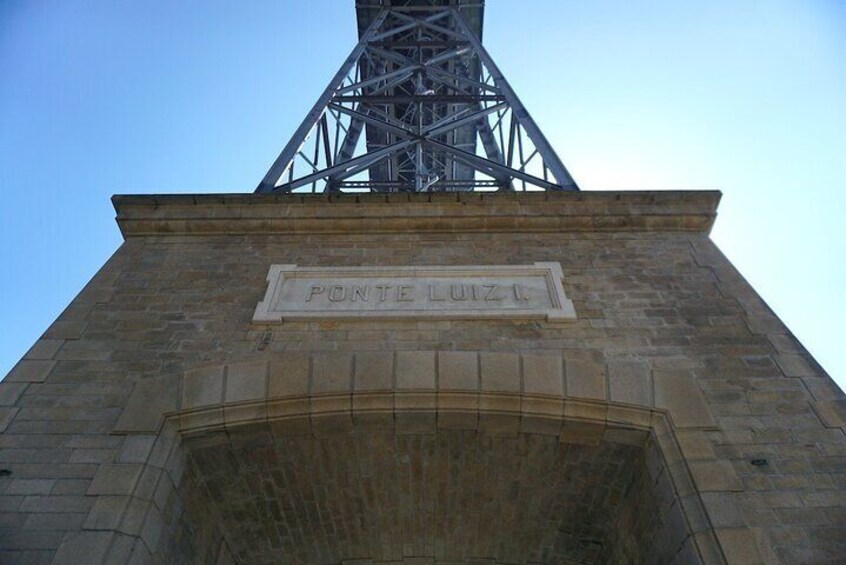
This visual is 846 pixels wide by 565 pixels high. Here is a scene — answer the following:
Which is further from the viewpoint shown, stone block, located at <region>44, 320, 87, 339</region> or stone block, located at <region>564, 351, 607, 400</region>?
stone block, located at <region>44, 320, 87, 339</region>

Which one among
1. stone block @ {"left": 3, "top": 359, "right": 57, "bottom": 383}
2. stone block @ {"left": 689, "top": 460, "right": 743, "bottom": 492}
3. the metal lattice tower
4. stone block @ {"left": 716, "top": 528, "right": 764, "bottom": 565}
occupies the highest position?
the metal lattice tower

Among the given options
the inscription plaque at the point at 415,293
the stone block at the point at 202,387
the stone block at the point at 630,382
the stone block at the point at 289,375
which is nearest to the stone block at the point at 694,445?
the stone block at the point at 630,382

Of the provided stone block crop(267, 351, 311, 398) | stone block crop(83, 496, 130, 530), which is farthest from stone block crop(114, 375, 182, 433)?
stone block crop(267, 351, 311, 398)

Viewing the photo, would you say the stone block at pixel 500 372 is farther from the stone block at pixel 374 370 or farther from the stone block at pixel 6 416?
the stone block at pixel 6 416

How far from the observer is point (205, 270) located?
6012 millimetres

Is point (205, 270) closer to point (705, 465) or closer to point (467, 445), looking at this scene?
point (467, 445)

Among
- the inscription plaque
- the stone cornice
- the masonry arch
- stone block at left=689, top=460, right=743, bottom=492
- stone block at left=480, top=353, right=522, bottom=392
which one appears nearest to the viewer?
stone block at left=689, top=460, right=743, bottom=492

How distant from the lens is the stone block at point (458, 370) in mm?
4789

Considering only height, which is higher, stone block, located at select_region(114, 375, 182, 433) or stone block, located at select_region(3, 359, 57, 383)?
stone block, located at select_region(3, 359, 57, 383)

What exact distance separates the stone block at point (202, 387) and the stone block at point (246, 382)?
0.07m

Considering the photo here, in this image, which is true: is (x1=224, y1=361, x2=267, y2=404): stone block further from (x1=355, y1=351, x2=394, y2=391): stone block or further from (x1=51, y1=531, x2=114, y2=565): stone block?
(x1=51, y1=531, x2=114, y2=565): stone block

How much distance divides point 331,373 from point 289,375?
0.33 m

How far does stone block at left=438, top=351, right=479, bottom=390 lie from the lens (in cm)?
479

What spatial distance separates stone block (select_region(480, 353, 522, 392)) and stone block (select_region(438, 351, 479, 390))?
0.21 feet
